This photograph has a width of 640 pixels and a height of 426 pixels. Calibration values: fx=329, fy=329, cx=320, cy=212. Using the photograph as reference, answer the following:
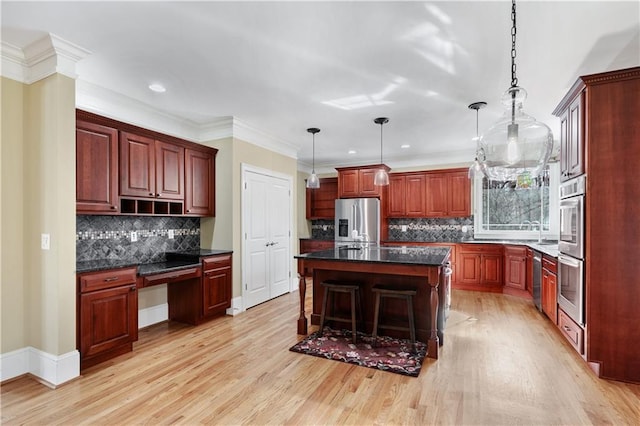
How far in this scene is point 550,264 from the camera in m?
3.76

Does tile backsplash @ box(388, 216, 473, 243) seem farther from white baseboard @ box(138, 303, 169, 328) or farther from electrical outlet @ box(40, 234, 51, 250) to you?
electrical outlet @ box(40, 234, 51, 250)

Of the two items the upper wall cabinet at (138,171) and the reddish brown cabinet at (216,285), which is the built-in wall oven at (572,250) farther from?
the upper wall cabinet at (138,171)

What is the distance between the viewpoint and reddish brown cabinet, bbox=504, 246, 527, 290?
5.06 metres

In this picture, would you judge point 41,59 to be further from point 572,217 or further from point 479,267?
point 479,267

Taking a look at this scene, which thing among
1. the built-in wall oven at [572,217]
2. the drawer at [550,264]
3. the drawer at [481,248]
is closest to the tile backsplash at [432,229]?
the drawer at [481,248]

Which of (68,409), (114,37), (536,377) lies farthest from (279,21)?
(536,377)

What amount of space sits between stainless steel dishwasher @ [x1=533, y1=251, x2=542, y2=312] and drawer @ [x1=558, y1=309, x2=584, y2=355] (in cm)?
98

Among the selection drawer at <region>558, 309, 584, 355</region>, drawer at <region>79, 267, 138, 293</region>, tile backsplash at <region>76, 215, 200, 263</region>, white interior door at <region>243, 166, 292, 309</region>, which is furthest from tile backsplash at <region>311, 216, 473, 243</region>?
drawer at <region>79, 267, 138, 293</region>

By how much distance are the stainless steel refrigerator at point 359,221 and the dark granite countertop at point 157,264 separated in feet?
8.81

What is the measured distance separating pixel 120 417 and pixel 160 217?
246cm

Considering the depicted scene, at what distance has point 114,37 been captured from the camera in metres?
2.39

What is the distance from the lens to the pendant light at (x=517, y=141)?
1.47 meters

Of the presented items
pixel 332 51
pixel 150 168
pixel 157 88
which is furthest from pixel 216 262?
pixel 332 51

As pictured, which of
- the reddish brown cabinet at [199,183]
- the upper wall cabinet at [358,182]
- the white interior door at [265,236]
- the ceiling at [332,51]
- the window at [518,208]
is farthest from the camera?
the upper wall cabinet at [358,182]
